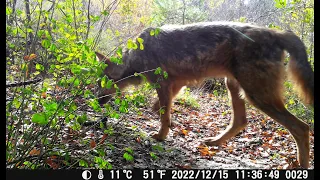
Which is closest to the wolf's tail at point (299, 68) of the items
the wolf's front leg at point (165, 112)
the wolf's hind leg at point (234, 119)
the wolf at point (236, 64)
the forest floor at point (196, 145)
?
the wolf at point (236, 64)

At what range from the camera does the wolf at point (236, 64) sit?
13.9 feet

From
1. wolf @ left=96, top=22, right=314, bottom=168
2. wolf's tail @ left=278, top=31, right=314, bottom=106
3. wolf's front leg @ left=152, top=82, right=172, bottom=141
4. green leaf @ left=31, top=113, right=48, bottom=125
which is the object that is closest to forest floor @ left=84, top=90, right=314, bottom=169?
wolf's front leg @ left=152, top=82, right=172, bottom=141

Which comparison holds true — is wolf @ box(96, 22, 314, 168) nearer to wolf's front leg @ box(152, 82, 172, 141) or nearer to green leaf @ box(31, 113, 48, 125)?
wolf's front leg @ box(152, 82, 172, 141)

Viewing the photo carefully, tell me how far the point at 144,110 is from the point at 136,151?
107 inches

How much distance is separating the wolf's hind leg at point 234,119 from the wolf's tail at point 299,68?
128 centimetres

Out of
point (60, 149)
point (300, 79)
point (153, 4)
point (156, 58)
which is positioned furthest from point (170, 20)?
point (60, 149)

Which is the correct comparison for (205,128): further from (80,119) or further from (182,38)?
(80,119)

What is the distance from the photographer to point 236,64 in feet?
14.9

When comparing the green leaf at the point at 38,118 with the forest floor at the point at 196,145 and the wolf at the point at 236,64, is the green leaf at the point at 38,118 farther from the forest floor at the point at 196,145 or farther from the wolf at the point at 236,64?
the wolf at the point at 236,64

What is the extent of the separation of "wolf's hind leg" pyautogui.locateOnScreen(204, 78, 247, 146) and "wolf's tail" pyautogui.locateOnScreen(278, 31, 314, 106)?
4.21 feet

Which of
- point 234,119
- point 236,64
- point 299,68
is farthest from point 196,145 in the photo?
point 299,68

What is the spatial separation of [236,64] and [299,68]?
0.87 m

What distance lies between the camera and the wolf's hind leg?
549 centimetres

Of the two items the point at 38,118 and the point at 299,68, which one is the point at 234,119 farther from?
the point at 38,118
